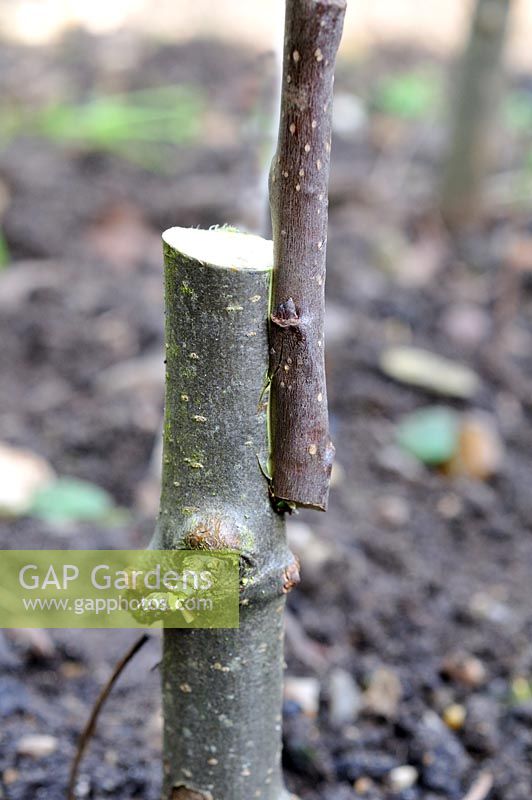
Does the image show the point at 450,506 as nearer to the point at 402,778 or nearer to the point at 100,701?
the point at 402,778

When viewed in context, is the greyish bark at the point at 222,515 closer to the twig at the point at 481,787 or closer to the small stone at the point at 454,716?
the twig at the point at 481,787

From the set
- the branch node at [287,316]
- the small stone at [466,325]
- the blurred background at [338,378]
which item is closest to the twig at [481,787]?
the blurred background at [338,378]

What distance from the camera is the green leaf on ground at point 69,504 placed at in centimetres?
191

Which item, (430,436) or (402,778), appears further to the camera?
(430,436)

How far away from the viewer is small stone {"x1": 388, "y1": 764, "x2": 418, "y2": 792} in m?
1.35

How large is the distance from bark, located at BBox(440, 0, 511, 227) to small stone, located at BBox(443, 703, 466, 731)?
2355 mm

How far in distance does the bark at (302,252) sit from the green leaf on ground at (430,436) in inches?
54.6

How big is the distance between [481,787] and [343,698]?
27 centimetres

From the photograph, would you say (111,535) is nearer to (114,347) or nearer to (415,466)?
(415,466)

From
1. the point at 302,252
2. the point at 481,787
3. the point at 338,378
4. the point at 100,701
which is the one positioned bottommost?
the point at 481,787

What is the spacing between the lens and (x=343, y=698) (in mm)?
1522

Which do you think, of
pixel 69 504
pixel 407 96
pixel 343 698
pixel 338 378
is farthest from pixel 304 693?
pixel 407 96

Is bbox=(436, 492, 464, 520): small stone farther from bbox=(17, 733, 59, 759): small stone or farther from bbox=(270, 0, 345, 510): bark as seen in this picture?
bbox=(270, 0, 345, 510): bark

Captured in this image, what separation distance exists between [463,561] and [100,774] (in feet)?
3.12
